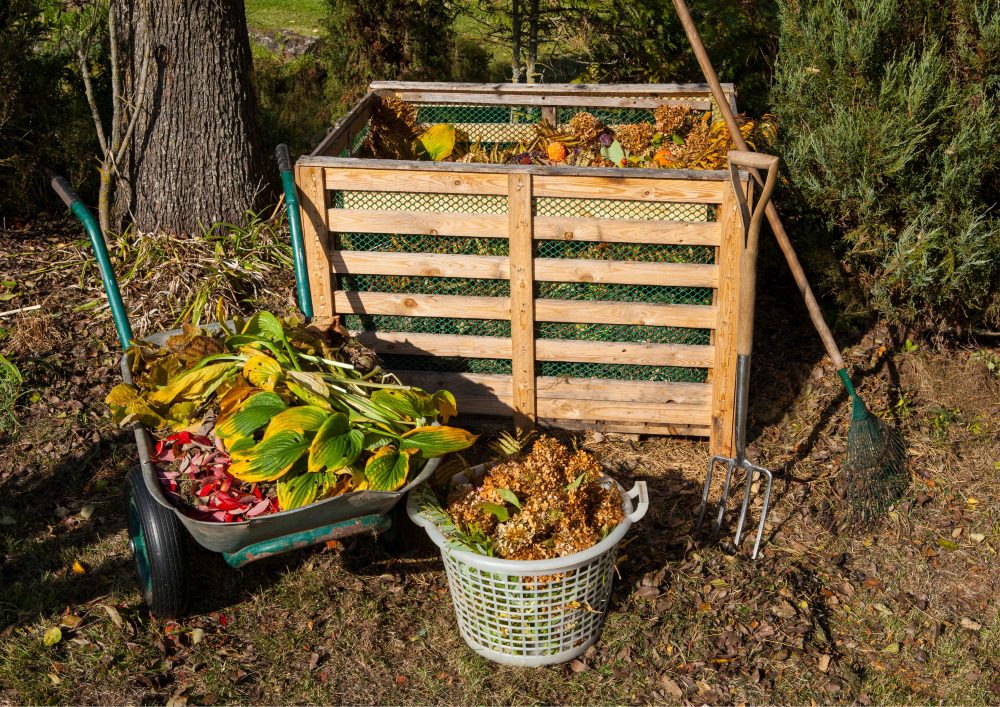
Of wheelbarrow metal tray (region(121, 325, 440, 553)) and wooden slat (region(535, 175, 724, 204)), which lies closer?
wheelbarrow metal tray (region(121, 325, 440, 553))

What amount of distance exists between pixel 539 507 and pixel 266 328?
1254 millimetres

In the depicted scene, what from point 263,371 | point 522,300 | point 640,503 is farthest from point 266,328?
point 640,503

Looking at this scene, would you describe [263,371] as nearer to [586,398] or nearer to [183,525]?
[183,525]

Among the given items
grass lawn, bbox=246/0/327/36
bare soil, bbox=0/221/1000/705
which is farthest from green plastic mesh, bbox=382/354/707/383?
grass lawn, bbox=246/0/327/36

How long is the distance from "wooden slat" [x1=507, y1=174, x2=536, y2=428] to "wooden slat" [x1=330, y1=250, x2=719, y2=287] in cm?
5

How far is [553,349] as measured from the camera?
14.7ft

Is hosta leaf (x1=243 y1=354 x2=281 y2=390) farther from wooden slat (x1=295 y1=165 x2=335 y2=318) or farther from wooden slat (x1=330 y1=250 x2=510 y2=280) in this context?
wooden slat (x1=330 y1=250 x2=510 y2=280)

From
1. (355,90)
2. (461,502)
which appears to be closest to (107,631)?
(461,502)

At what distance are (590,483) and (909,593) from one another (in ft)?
4.39

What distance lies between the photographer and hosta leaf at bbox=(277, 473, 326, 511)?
3.20 metres

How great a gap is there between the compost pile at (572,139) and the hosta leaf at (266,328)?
1452 millimetres

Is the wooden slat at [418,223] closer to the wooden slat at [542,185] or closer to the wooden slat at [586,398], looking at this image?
the wooden slat at [542,185]

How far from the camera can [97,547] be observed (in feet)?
13.3

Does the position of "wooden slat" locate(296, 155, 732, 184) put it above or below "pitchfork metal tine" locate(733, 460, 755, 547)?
above
